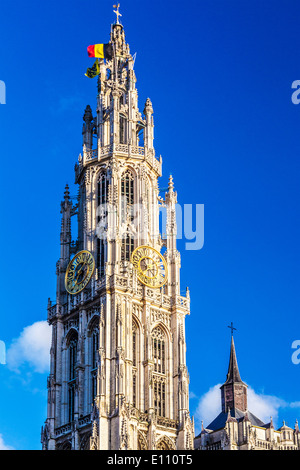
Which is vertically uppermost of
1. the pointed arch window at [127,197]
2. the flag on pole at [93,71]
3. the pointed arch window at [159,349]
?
the flag on pole at [93,71]

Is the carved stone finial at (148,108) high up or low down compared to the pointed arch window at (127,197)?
up

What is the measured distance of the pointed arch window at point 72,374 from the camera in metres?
122

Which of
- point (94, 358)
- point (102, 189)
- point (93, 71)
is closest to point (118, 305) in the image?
point (94, 358)

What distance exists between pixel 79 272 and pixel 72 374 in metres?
10.6

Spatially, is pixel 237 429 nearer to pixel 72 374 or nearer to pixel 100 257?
pixel 72 374

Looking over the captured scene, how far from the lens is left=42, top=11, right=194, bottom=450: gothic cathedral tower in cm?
11669

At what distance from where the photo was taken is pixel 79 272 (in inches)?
4963

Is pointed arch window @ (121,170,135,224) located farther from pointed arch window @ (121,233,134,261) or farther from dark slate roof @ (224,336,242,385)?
dark slate roof @ (224,336,242,385)

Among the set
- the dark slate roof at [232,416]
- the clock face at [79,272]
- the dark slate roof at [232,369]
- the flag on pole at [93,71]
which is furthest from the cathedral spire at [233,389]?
the flag on pole at [93,71]

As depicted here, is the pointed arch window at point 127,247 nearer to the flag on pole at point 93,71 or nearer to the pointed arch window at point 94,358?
the pointed arch window at point 94,358

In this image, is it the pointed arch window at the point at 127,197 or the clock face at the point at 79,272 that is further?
the pointed arch window at the point at 127,197

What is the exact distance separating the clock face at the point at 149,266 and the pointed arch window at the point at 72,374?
942 cm

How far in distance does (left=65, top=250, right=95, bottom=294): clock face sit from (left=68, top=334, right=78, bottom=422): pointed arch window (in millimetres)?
5130
